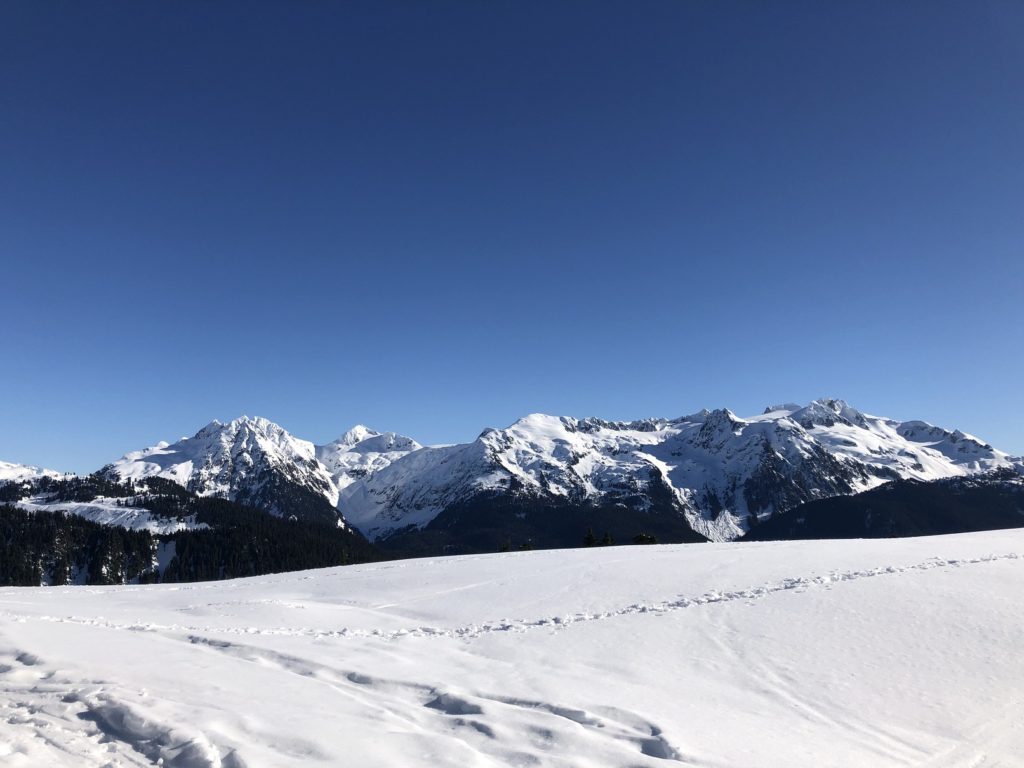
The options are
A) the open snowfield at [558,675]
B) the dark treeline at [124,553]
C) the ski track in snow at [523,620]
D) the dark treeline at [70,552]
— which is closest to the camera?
the open snowfield at [558,675]

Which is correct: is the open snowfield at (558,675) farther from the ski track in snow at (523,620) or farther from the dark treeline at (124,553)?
the dark treeline at (124,553)

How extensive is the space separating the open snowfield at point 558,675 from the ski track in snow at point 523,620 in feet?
0.55

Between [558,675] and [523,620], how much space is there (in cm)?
684

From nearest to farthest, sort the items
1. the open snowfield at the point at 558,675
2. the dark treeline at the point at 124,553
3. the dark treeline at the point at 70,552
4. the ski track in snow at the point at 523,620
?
1. the open snowfield at the point at 558,675
2. the ski track in snow at the point at 523,620
3. the dark treeline at the point at 70,552
4. the dark treeline at the point at 124,553

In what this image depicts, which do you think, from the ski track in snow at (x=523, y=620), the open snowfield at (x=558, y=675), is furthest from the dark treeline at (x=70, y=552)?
the open snowfield at (x=558, y=675)

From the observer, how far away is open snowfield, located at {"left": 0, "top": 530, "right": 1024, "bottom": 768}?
30.7 feet

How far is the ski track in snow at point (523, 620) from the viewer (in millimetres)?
19219

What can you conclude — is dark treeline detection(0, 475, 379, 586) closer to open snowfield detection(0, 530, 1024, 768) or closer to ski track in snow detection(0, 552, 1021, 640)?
ski track in snow detection(0, 552, 1021, 640)

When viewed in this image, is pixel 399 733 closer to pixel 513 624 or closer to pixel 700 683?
pixel 700 683

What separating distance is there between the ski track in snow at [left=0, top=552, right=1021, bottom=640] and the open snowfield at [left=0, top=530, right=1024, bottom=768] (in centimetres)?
17

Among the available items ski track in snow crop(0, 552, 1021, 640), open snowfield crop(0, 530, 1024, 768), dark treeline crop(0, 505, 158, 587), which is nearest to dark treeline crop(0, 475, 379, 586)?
dark treeline crop(0, 505, 158, 587)

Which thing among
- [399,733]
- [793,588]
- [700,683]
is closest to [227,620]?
[399,733]

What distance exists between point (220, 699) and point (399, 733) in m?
4.02

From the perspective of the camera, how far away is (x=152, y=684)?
12.1 m
